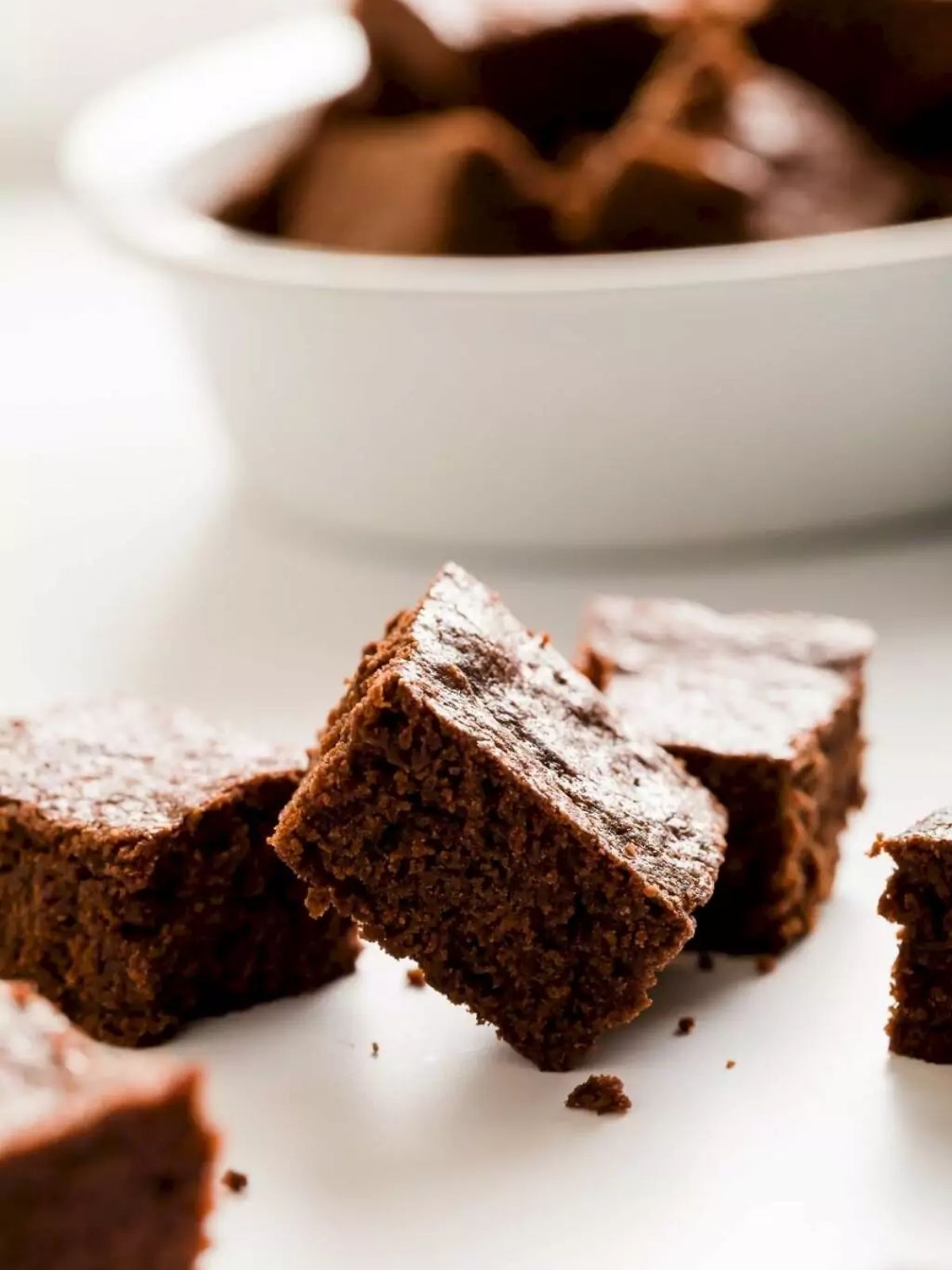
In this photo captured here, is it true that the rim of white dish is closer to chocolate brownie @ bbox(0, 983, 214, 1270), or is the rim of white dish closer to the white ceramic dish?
the white ceramic dish

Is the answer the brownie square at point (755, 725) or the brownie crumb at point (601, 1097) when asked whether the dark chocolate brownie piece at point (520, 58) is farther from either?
the brownie crumb at point (601, 1097)

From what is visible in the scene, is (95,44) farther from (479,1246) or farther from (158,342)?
(479,1246)

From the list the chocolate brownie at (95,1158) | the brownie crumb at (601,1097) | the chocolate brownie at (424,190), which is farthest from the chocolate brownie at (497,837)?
the chocolate brownie at (424,190)

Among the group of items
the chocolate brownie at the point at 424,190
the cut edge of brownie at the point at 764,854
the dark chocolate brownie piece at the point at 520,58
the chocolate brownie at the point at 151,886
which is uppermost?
the dark chocolate brownie piece at the point at 520,58

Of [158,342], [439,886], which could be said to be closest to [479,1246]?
[439,886]

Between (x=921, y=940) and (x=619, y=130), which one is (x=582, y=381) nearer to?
(x=619, y=130)
